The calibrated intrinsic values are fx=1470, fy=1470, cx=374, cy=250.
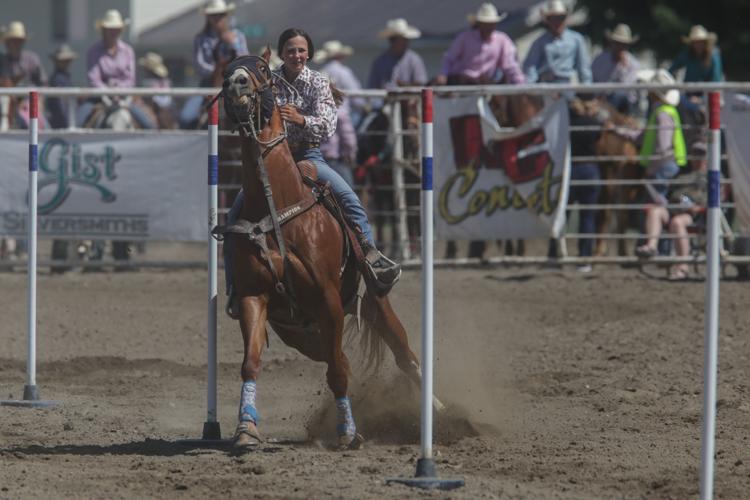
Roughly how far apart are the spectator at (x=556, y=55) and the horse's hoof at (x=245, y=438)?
391 inches

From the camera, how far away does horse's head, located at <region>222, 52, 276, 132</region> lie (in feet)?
25.4

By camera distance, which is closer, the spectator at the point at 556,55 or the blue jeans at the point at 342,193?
the blue jeans at the point at 342,193

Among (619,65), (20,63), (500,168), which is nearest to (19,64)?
(20,63)

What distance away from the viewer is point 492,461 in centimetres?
779

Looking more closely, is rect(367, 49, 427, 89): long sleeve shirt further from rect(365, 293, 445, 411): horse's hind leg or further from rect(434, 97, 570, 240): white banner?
rect(365, 293, 445, 411): horse's hind leg

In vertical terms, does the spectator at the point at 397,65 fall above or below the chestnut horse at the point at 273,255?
above

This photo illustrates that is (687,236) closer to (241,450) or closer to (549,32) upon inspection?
(549,32)

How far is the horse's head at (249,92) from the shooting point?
7.73m

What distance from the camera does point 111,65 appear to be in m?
17.5

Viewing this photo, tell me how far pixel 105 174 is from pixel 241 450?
7399 millimetres

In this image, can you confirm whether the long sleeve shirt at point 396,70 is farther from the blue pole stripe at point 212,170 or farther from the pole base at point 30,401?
the blue pole stripe at point 212,170

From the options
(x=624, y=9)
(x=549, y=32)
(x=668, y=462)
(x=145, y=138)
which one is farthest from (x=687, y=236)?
(x=624, y=9)

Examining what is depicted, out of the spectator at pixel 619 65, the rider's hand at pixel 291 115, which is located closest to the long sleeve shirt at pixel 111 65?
the spectator at pixel 619 65

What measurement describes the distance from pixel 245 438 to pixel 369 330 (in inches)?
61.1
